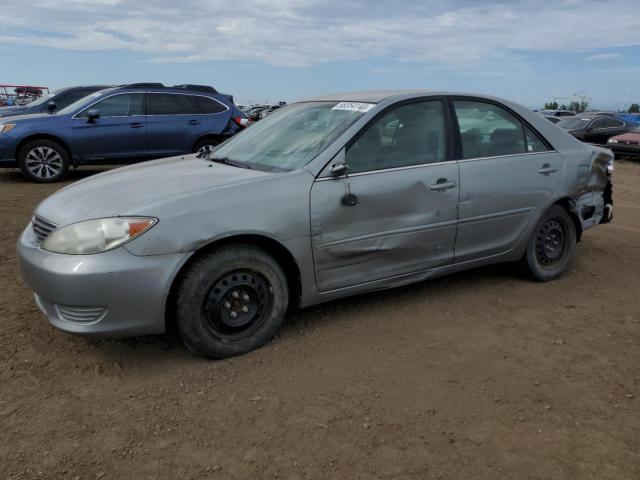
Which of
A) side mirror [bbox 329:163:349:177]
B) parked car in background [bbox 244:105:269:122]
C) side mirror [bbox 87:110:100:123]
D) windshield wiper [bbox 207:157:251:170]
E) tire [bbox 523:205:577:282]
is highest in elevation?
parked car in background [bbox 244:105:269:122]

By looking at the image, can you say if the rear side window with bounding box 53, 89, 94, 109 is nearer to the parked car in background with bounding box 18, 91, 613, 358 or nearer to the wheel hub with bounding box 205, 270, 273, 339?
the parked car in background with bounding box 18, 91, 613, 358

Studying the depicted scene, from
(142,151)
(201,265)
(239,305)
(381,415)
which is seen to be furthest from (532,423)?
(142,151)

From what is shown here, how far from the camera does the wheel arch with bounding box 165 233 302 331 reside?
3.04 m

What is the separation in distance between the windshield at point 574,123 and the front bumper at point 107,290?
18866 mm

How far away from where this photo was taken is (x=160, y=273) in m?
2.91

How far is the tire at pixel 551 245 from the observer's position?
450cm

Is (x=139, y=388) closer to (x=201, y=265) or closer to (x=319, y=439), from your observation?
(x=201, y=265)

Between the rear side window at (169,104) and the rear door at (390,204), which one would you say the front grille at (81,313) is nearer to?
the rear door at (390,204)

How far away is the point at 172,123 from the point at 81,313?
7.58 m

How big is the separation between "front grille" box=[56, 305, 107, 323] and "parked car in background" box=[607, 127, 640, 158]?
55.4 feet

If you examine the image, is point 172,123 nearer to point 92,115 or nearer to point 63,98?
point 92,115

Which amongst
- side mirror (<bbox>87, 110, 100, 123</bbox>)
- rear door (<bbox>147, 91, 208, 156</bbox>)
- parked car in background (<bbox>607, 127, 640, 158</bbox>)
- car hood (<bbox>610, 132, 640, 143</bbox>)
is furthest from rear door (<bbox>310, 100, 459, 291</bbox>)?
car hood (<bbox>610, 132, 640, 143</bbox>)

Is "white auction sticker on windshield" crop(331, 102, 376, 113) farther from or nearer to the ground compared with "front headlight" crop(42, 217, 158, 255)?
farther from the ground

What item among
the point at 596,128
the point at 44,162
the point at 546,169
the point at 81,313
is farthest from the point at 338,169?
the point at 596,128
